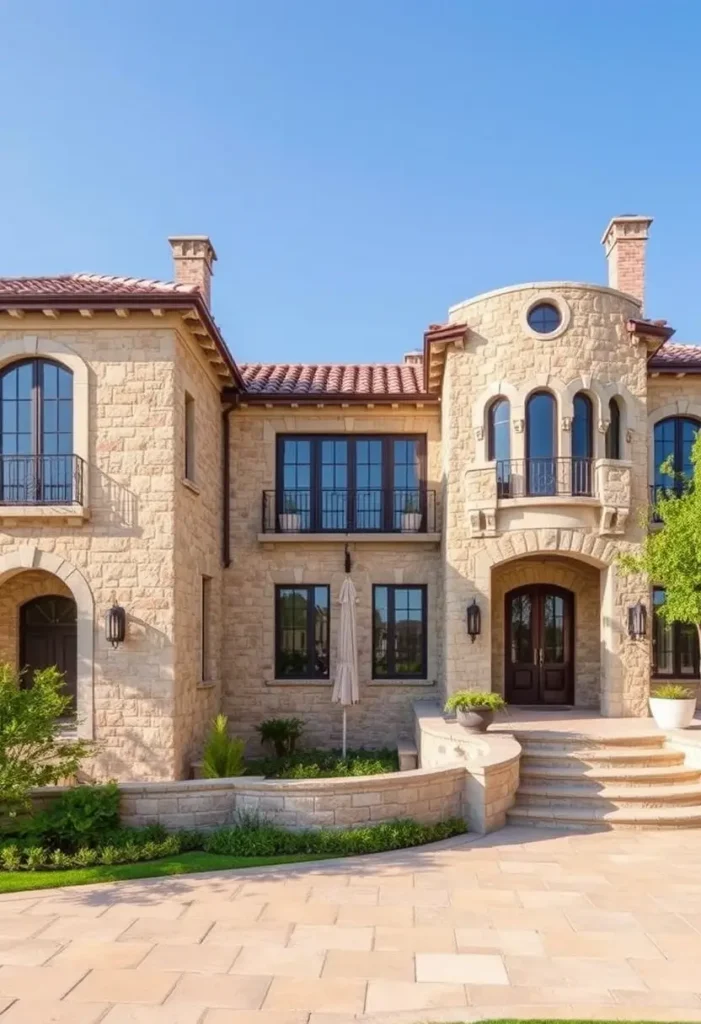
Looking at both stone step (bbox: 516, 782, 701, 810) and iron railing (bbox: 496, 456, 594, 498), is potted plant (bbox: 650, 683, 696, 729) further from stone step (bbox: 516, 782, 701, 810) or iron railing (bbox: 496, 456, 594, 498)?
iron railing (bbox: 496, 456, 594, 498)

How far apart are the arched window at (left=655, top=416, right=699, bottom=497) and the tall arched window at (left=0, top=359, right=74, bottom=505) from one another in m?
11.9

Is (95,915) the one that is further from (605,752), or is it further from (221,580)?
(221,580)

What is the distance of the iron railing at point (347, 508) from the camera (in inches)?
661

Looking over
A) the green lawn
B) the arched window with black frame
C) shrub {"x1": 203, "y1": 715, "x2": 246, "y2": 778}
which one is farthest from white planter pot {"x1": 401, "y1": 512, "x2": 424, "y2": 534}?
the green lawn

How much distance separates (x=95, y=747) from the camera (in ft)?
39.3

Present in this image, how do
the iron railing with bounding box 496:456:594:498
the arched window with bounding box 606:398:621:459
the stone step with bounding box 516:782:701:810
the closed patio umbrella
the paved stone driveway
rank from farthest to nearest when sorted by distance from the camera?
the arched window with bounding box 606:398:621:459, the iron railing with bounding box 496:456:594:498, the closed patio umbrella, the stone step with bounding box 516:782:701:810, the paved stone driveway

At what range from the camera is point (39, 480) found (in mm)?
12453

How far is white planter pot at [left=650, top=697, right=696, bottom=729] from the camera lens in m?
12.7

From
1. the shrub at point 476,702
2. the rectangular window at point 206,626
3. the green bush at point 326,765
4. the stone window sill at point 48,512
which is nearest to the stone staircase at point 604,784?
the shrub at point 476,702

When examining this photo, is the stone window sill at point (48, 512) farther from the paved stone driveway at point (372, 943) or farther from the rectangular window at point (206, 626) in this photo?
the paved stone driveway at point (372, 943)

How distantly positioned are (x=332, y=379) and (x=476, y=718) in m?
8.89

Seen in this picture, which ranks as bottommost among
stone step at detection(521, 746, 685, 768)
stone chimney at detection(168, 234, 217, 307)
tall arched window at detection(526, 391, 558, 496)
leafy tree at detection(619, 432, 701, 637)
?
stone step at detection(521, 746, 685, 768)

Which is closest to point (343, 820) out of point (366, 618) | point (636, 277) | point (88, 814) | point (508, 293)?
point (88, 814)

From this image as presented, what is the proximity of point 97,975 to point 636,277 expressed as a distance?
16295mm
